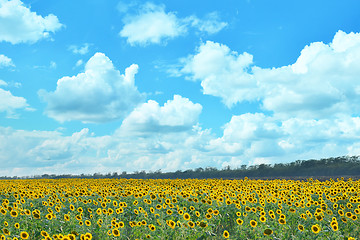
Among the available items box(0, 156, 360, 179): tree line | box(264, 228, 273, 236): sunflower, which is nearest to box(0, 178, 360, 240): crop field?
box(264, 228, 273, 236): sunflower

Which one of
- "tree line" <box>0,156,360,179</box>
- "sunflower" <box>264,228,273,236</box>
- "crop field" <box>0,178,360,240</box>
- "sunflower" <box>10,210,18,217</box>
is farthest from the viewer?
"tree line" <box>0,156,360,179</box>

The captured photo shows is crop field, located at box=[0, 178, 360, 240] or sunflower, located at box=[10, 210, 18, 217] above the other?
sunflower, located at box=[10, 210, 18, 217]

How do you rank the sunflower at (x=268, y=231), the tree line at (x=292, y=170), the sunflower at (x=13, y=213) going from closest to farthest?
the sunflower at (x=268, y=231) < the sunflower at (x=13, y=213) < the tree line at (x=292, y=170)

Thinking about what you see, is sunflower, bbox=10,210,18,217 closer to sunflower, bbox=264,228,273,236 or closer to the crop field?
the crop field

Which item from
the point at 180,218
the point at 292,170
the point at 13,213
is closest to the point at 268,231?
the point at 180,218

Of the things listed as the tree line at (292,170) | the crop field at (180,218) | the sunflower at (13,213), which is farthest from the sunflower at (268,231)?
the tree line at (292,170)

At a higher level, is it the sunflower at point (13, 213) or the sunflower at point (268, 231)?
the sunflower at point (13, 213)

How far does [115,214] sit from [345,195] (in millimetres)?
→ 9083

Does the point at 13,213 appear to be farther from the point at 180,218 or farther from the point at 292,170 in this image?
the point at 292,170

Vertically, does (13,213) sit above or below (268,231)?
above

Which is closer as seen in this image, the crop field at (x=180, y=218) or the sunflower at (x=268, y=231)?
the sunflower at (x=268, y=231)

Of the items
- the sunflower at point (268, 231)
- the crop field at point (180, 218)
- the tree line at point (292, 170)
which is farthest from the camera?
the tree line at point (292, 170)

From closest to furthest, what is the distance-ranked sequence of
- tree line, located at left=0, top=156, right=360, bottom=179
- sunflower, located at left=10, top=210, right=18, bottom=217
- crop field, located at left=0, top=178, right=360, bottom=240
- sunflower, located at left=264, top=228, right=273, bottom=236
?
sunflower, located at left=264, top=228, right=273, bottom=236 < crop field, located at left=0, top=178, right=360, bottom=240 < sunflower, located at left=10, top=210, right=18, bottom=217 < tree line, located at left=0, top=156, right=360, bottom=179

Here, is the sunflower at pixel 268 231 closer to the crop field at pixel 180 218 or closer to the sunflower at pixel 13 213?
the crop field at pixel 180 218
